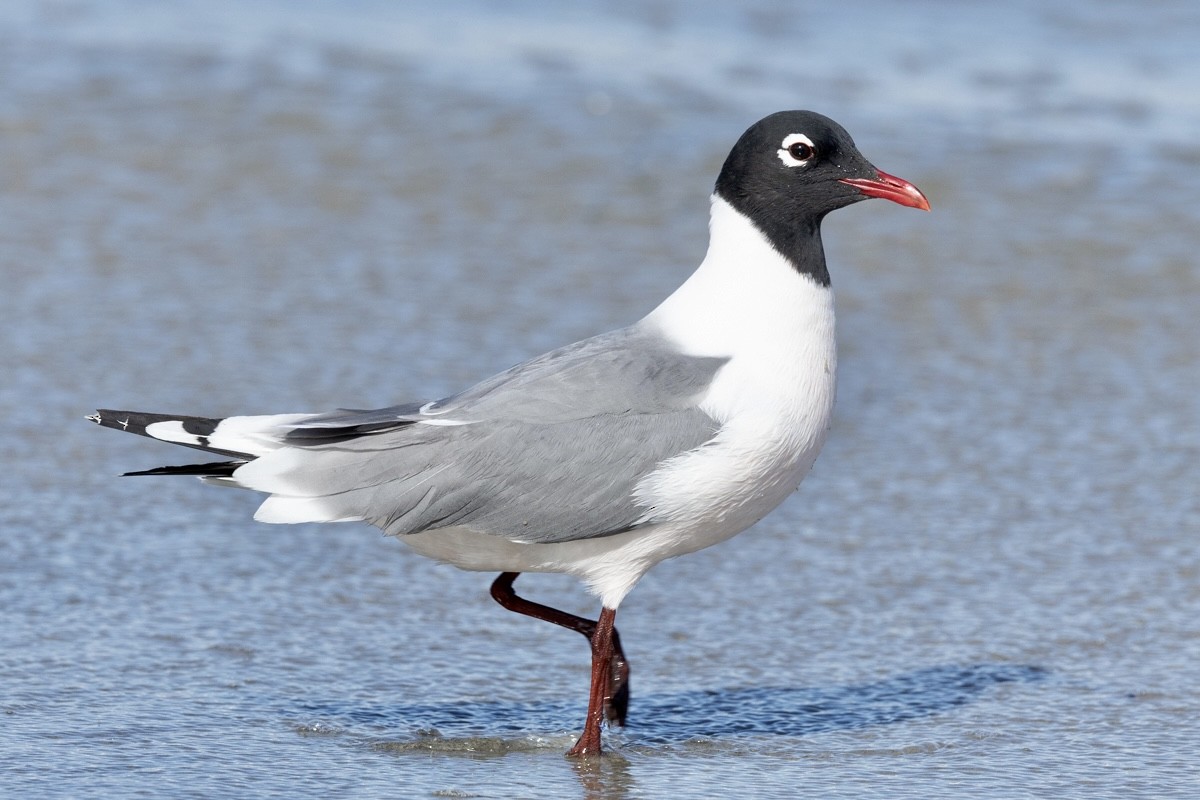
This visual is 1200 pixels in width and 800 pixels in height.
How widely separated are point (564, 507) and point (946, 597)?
1473 millimetres

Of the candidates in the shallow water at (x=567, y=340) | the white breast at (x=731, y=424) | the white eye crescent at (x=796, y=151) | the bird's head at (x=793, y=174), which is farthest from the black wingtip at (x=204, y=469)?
the white eye crescent at (x=796, y=151)

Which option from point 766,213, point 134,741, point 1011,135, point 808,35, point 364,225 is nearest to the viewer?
point 134,741

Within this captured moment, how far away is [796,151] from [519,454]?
102 centimetres

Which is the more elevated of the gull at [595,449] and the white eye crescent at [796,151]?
the white eye crescent at [796,151]

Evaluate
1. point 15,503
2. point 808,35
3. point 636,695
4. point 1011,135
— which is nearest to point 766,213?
point 636,695

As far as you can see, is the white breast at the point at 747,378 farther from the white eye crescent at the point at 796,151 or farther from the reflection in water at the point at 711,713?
the reflection in water at the point at 711,713

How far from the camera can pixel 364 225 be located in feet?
26.8

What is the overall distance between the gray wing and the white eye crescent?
21.9 inches

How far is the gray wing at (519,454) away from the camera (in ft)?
13.6

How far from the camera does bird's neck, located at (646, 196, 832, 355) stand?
430 centimetres

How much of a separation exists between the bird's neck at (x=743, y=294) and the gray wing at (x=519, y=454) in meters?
0.11

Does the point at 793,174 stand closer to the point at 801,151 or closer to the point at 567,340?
the point at 801,151

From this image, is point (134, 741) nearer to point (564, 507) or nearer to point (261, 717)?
point (261, 717)

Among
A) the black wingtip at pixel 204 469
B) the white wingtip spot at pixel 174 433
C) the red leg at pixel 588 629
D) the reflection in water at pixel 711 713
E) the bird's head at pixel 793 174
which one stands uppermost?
the bird's head at pixel 793 174
